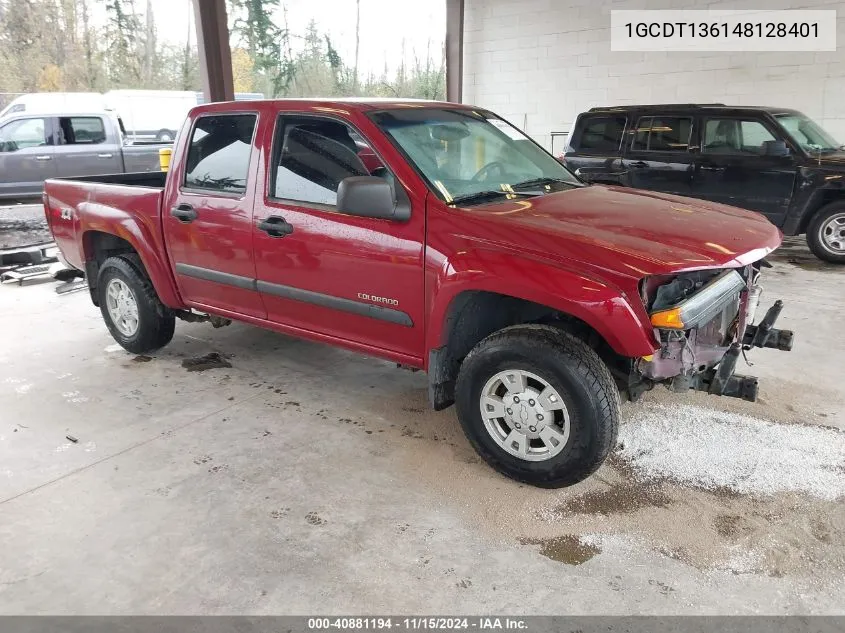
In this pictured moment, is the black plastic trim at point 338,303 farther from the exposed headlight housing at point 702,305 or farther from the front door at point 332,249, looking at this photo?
the exposed headlight housing at point 702,305

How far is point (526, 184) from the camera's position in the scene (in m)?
3.40

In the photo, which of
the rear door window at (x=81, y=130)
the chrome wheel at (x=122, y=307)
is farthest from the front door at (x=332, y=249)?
the rear door window at (x=81, y=130)

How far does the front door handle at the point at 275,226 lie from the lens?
11.1 ft

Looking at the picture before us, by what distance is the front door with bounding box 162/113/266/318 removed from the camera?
361cm

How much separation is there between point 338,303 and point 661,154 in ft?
19.7

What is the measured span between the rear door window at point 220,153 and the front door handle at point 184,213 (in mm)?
132

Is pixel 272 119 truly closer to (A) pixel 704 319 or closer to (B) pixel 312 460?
(B) pixel 312 460

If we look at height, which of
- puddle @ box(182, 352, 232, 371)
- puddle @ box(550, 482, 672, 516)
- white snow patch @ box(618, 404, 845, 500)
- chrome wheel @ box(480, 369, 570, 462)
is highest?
chrome wheel @ box(480, 369, 570, 462)

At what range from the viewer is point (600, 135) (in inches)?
325

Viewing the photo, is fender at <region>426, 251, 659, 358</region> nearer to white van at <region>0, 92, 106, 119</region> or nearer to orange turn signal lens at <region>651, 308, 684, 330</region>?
orange turn signal lens at <region>651, 308, 684, 330</region>

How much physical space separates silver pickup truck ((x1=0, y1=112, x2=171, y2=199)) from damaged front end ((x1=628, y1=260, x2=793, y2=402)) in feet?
35.6

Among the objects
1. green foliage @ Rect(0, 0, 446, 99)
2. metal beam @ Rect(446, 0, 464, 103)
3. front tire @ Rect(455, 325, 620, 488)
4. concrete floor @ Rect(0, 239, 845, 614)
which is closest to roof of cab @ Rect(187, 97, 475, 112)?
front tire @ Rect(455, 325, 620, 488)
